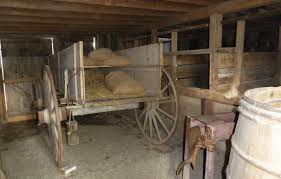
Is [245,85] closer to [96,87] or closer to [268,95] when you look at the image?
[268,95]

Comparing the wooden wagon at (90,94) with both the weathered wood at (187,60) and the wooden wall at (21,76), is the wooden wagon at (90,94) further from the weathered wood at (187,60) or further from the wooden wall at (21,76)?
the wooden wall at (21,76)

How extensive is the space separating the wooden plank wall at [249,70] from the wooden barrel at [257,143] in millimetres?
1763

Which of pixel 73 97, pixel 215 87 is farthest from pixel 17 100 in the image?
pixel 215 87

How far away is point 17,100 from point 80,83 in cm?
318

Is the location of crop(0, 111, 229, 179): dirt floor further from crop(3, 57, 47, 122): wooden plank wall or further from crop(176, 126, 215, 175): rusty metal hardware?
crop(176, 126, 215, 175): rusty metal hardware

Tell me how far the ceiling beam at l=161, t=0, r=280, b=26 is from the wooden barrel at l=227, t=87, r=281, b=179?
63.6 inches

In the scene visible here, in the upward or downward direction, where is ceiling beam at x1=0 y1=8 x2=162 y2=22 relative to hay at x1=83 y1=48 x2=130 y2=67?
upward

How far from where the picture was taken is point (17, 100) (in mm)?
4730

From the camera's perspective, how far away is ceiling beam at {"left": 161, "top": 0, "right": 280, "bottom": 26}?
83.8 inches

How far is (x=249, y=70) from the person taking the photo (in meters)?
2.79

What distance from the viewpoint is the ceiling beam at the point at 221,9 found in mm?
2128

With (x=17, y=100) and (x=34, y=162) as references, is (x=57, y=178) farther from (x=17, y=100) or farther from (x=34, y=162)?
(x=17, y=100)

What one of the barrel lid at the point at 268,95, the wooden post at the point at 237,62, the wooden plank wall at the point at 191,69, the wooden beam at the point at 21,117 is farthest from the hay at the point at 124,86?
the wooden beam at the point at 21,117

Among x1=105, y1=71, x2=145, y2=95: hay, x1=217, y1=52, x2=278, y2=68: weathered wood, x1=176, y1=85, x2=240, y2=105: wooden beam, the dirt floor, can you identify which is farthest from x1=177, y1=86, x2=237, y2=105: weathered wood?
x1=105, y1=71, x2=145, y2=95: hay
